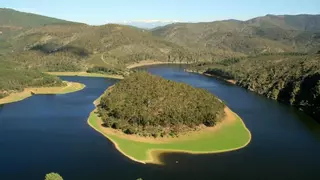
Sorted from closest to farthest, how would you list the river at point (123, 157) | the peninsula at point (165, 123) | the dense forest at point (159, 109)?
1. the river at point (123, 157)
2. the peninsula at point (165, 123)
3. the dense forest at point (159, 109)

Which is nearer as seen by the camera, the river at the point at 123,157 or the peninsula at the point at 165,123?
the river at the point at 123,157

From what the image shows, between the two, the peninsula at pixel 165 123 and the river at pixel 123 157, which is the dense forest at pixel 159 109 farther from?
the river at pixel 123 157

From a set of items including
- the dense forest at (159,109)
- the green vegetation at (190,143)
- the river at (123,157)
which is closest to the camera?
the river at (123,157)

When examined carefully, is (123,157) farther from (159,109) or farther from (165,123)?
(159,109)

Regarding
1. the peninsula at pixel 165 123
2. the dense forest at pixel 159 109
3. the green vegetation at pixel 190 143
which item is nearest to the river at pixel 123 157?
the green vegetation at pixel 190 143

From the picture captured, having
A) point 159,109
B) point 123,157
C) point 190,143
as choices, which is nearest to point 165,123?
point 159,109

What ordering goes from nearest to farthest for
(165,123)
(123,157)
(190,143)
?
(123,157), (190,143), (165,123)

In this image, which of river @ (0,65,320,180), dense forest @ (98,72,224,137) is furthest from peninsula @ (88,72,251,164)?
river @ (0,65,320,180)

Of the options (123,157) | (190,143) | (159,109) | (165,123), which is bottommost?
(123,157)
